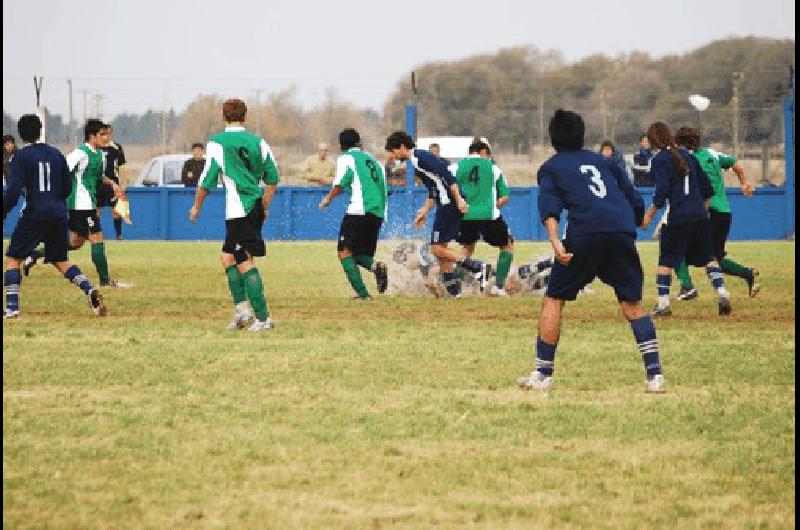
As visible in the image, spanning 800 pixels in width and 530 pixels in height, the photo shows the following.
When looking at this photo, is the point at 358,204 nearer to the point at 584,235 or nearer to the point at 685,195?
the point at 685,195

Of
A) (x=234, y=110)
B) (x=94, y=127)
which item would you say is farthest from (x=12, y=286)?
(x=94, y=127)

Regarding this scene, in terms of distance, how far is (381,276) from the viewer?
63.1ft

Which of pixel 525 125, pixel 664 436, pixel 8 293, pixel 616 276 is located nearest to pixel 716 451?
pixel 664 436

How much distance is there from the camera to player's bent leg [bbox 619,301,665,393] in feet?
34.4

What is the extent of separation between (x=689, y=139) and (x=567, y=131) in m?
6.24

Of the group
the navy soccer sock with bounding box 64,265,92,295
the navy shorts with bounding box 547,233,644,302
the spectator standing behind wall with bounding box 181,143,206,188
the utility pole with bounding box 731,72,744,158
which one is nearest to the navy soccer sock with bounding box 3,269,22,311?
the navy soccer sock with bounding box 64,265,92,295

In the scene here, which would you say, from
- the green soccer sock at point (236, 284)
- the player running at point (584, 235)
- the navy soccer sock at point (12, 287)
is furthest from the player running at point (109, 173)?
the player running at point (584, 235)

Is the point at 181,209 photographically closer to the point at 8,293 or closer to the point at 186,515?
the point at 8,293

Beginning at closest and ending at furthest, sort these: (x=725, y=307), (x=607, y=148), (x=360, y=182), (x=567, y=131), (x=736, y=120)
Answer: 1. (x=567, y=131)
2. (x=725, y=307)
3. (x=360, y=182)
4. (x=607, y=148)
5. (x=736, y=120)

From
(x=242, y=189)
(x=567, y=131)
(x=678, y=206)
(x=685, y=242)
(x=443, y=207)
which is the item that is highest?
(x=567, y=131)

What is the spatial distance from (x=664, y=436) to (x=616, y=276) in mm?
1862

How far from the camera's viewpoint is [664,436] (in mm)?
8766

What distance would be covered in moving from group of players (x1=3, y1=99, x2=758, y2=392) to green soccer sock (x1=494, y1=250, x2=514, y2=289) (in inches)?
0.8

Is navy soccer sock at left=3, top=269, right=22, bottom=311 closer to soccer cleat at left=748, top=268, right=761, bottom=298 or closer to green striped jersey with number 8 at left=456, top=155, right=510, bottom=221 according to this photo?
green striped jersey with number 8 at left=456, top=155, right=510, bottom=221
